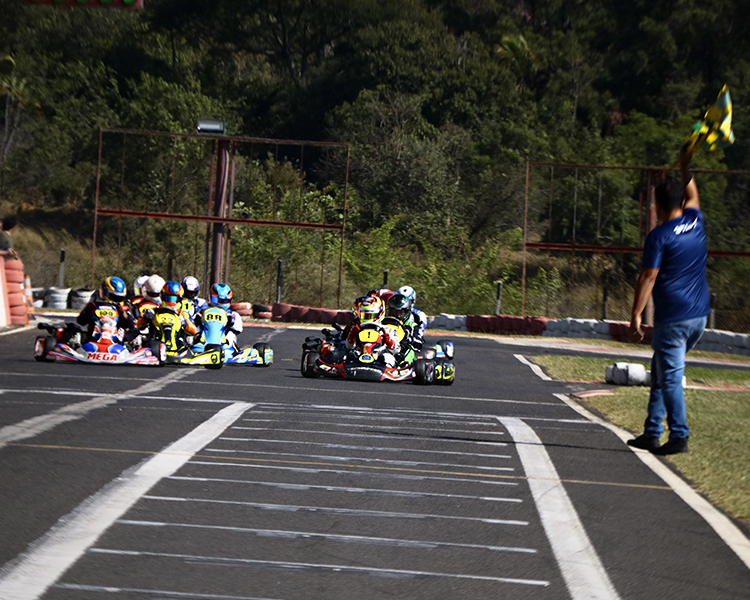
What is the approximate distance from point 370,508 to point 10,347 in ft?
39.5

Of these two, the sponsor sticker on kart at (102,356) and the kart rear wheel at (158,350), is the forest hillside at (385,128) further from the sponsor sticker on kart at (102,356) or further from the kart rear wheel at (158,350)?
the sponsor sticker on kart at (102,356)

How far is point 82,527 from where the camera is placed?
549 centimetres

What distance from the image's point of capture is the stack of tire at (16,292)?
20922 millimetres

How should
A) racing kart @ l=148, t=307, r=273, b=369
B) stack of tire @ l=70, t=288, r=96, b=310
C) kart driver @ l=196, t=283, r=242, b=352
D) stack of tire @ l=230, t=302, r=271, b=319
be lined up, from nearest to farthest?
1. racing kart @ l=148, t=307, r=273, b=369
2. kart driver @ l=196, t=283, r=242, b=352
3. stack of tire @ l=230, t=302, r=271, b=319
4. stack of tire @ l=70, t=288, r=96, b=310

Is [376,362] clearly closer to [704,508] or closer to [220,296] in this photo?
[220,296]

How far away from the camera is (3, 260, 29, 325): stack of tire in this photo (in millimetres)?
20922

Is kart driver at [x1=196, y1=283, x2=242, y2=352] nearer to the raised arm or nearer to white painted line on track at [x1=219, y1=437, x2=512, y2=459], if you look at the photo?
white painted line on track at [x1=219, y1=437, x2=512, y2=459]

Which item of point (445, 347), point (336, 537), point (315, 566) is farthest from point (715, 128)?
point (445, 347)

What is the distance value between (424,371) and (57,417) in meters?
6.11

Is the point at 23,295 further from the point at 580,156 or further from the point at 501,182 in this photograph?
the point at 580,156

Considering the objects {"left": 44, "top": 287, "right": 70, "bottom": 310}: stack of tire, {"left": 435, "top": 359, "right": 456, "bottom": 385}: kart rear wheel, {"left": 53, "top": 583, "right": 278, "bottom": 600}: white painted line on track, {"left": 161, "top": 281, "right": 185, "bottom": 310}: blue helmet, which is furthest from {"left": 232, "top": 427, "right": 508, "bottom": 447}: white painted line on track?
{"left": 44, "top": 287, "right": 70, "bottom": 310}: stack of tire

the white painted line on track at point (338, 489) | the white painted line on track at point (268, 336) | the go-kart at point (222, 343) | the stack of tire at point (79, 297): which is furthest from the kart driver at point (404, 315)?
the stack of tire at point (79, 297)

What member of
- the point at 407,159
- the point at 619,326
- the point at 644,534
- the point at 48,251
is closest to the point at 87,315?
the point at 644,534

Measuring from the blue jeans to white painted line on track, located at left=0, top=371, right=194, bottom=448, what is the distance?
454 centimetres
